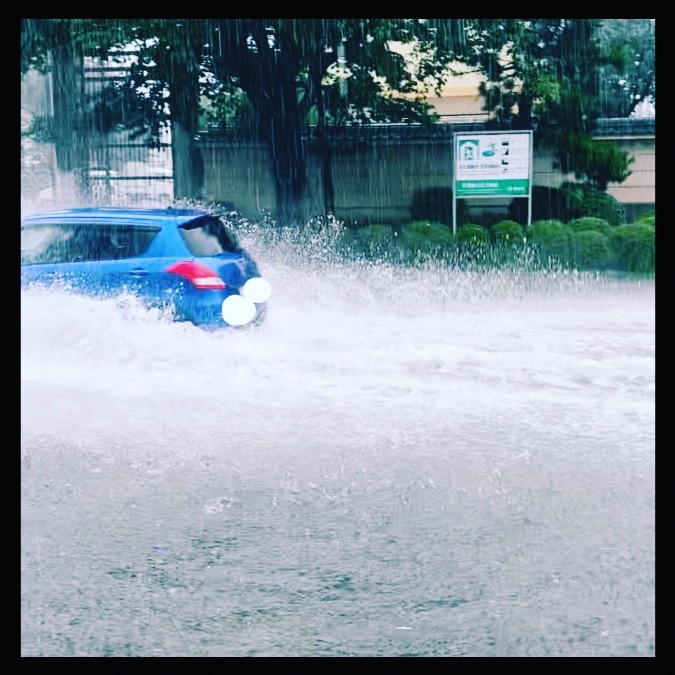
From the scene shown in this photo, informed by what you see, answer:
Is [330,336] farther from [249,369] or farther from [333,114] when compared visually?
[333,114]

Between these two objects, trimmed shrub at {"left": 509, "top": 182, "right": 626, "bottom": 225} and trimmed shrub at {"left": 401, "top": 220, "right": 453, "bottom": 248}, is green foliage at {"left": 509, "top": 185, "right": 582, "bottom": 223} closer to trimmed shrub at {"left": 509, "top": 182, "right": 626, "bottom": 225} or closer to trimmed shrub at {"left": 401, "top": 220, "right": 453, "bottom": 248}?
trimmed shrub at {"left": 509, "top": 182, "right": 626, "bottom": 225}

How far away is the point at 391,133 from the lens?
7262 mm

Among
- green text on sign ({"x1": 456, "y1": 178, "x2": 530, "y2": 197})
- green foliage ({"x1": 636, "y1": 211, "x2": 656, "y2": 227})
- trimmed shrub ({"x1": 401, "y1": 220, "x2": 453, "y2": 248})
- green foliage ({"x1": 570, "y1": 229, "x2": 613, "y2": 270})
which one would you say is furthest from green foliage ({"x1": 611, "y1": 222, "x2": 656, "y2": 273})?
trimmed shrub ({"x1": 401, "y1": 220, "x2": 453, "y2": 248})

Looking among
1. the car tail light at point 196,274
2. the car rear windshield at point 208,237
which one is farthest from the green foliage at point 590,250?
the car tail light at point 196,274

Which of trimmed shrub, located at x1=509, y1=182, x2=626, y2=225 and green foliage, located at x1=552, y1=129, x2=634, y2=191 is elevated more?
green foliage, located at x1=552, y1=129, x2=634, y2=191

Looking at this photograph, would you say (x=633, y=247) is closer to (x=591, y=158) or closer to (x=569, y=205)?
(x=569, y=205)

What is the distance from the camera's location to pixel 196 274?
641 centimetres

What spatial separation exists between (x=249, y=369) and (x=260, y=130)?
1.88 meters

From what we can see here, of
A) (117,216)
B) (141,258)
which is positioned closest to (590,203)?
(141,258)

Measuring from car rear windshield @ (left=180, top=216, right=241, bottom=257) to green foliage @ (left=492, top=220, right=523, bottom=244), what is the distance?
2.18 m

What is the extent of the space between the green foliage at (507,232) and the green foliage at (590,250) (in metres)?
0.47

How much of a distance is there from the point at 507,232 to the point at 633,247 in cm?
102

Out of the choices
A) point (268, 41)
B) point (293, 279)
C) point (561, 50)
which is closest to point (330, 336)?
point (293, 279)

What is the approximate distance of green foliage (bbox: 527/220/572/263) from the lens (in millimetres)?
7590
